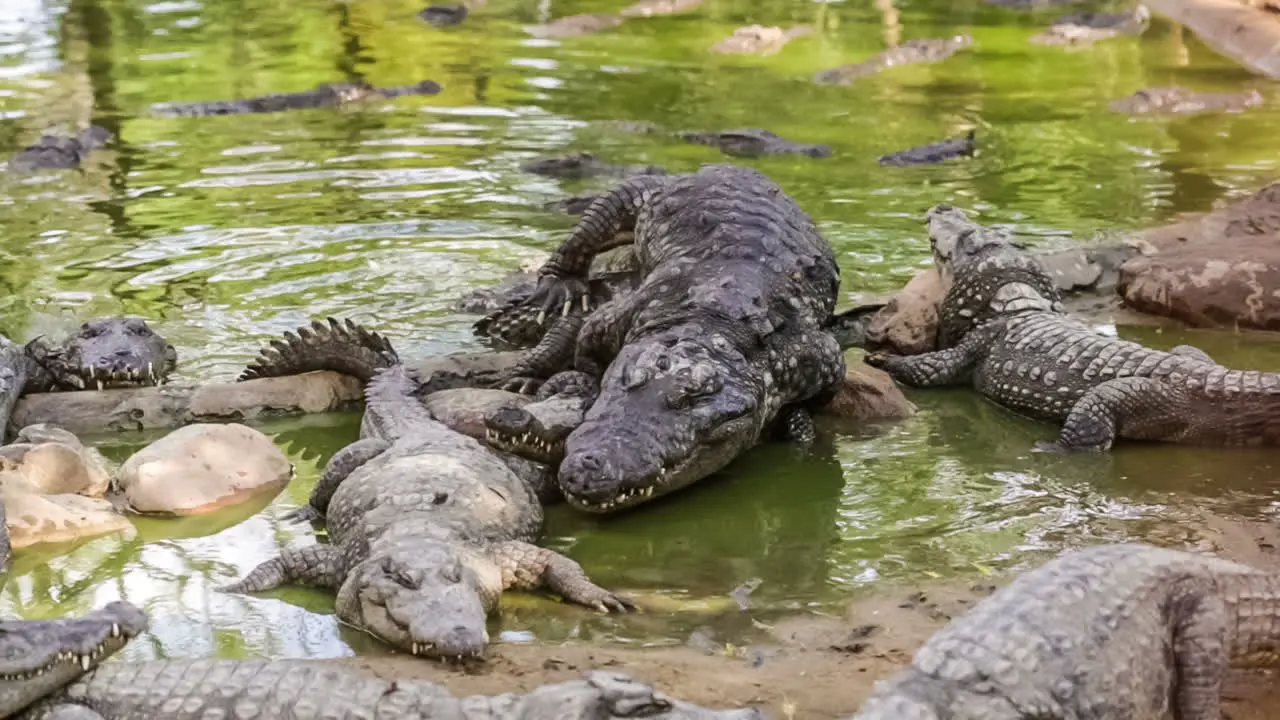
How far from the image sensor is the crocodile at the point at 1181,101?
563 inches

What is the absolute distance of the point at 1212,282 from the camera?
7.72 meters

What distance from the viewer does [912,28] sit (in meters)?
20.9

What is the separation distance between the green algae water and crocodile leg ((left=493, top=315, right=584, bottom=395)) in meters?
0.80

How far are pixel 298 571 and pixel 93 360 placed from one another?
2551 millimetres

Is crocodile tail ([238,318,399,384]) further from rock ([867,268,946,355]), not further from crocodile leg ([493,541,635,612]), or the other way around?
rock ([867,268,946,355])

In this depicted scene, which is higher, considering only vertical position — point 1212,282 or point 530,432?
point 1212,282

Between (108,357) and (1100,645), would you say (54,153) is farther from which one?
(1100,645)

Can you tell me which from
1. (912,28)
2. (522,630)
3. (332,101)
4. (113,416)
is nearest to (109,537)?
(113,416)

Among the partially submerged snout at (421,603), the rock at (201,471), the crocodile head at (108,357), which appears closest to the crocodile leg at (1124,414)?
the partially submerged snout at (421,603)

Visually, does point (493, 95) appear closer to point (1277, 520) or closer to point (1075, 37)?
point (1075, 37)

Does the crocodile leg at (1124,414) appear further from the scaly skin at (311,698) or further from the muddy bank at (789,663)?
the scaly skin at (311,698)

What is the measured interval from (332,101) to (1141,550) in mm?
A: 13091

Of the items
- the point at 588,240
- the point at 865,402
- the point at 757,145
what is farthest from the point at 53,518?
the point at 757,145

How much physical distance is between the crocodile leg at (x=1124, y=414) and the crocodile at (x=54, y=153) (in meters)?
9.42
